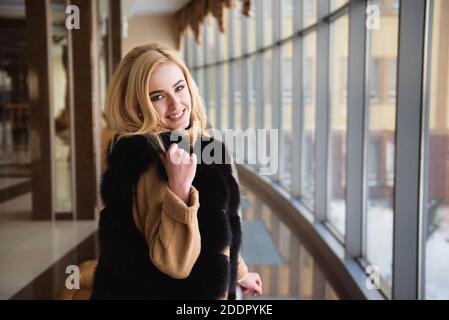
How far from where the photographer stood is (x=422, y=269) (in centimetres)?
272

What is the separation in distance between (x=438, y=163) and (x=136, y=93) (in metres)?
1.77

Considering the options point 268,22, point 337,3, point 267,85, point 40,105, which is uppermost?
point 268,22

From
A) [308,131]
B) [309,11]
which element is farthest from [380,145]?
[308,131]

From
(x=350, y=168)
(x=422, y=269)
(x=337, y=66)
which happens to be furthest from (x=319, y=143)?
(x=422, y=269)

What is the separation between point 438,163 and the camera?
2.49 metres

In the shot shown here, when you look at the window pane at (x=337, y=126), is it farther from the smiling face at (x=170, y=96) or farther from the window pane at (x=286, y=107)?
the smiling face at (x=170, y=96)

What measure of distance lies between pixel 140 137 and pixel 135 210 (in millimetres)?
157

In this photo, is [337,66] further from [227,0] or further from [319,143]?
[227,0]

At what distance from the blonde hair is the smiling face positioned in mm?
12

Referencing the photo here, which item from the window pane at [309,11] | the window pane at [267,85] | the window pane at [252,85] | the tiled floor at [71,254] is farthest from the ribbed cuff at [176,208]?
the window pane at [252,85]

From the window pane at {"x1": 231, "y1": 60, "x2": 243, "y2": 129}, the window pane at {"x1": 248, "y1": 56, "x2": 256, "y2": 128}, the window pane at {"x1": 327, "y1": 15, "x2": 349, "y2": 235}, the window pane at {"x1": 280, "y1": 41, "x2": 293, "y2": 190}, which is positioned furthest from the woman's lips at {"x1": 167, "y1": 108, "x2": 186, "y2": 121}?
the window pane at {"x1": 231, "y1": 60, "x2": 243, "y2": 129}

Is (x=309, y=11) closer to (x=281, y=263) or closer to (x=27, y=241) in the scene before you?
(x=281, y=263)

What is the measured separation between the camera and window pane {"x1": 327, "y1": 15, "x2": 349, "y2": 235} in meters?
4.78
